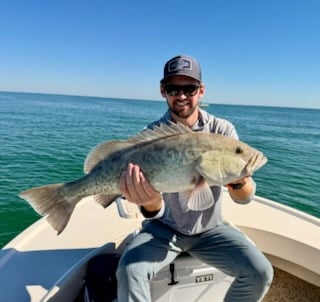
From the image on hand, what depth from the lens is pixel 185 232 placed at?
2.97 m

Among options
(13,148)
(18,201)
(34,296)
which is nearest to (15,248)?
(34,296)

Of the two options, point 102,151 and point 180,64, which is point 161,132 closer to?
point 102,151

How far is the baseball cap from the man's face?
0.05 meters

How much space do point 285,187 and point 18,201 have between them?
997cm

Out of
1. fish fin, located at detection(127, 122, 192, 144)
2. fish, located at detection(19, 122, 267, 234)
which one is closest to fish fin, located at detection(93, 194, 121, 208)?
fish, located at detection(19, 122, 267, 234)

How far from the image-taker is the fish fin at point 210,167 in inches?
93.7

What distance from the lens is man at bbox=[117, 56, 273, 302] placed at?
2.51m

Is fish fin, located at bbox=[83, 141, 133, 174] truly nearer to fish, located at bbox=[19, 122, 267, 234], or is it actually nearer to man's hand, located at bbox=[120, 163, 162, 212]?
fish, located at bbox=[19, 122, 267, 234]

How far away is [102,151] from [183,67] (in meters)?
1.12

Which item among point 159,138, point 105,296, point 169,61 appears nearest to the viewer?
point 159,138

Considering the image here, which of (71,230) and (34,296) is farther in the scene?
(71,230)

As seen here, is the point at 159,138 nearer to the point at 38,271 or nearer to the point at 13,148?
the point at 38,271

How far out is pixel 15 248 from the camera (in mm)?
3344

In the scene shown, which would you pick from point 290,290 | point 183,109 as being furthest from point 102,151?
point 290,290
